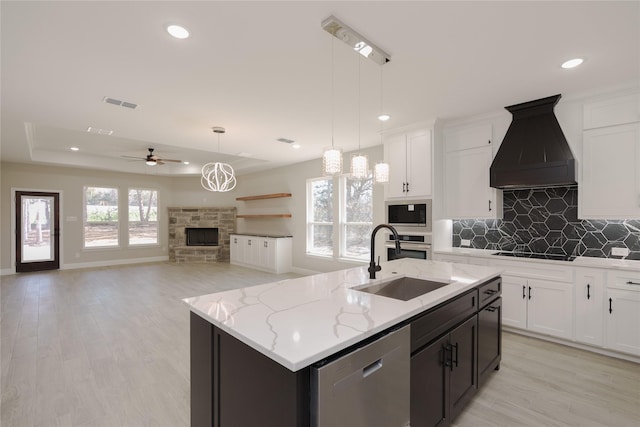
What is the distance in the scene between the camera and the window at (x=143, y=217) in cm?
862

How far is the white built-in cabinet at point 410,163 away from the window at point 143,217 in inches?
298

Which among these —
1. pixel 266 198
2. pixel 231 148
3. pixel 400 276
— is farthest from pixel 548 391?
pixel 266 198

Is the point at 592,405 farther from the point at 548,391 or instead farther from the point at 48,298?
the point at 48,298

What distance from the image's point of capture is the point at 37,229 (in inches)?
284

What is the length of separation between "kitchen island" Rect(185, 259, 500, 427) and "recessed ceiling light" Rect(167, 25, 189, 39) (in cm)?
180

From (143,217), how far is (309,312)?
29.6ft

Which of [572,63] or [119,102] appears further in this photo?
[119,102]

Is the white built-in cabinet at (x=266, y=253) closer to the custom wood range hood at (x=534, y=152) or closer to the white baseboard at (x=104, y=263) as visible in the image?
the white baseboard at (x=104, y=263)

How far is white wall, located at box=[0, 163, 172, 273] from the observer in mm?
6781

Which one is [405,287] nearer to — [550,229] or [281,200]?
[550,229]

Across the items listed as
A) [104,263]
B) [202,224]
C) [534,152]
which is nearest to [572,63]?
[534,152]

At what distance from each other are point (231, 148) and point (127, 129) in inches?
66.3

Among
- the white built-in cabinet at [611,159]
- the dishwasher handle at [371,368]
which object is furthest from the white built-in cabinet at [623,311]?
the dishwasher handle at [371,368]

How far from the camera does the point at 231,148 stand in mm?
5578
